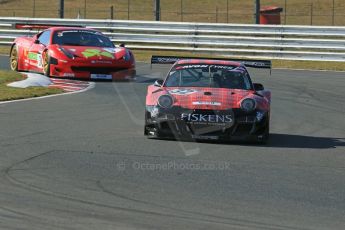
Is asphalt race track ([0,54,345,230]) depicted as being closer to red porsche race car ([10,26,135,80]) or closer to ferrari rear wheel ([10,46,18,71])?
red porsche race car ([10,26,135,80])

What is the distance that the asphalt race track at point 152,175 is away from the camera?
6.70m

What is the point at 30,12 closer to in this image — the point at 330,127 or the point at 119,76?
the point at 119,76

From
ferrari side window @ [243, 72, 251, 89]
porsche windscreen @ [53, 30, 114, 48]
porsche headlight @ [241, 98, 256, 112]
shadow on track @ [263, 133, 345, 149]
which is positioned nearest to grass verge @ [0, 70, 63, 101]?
porsche windscreen @ [53, 30, 114, 48]

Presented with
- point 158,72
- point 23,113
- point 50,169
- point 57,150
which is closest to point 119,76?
point 158,72

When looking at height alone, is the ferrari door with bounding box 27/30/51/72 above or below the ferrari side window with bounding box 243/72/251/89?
above

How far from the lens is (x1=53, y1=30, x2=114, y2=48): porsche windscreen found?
1958cm

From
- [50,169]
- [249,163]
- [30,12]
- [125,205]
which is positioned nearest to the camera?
[125,205]

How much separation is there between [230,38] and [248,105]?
54.2ft

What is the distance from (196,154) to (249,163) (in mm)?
Result: 780

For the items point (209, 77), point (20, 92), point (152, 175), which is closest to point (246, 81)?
point (209, 77)

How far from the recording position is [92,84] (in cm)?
1817

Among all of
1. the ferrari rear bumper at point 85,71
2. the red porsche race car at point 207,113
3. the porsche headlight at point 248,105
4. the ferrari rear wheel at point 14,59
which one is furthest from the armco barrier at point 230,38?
the porsche headlight at point 248,105

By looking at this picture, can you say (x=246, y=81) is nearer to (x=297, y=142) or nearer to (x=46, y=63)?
(x=297, y=142)

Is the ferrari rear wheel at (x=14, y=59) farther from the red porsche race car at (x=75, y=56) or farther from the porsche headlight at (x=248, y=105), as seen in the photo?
the porsche headlight at (x=248, y=105)
